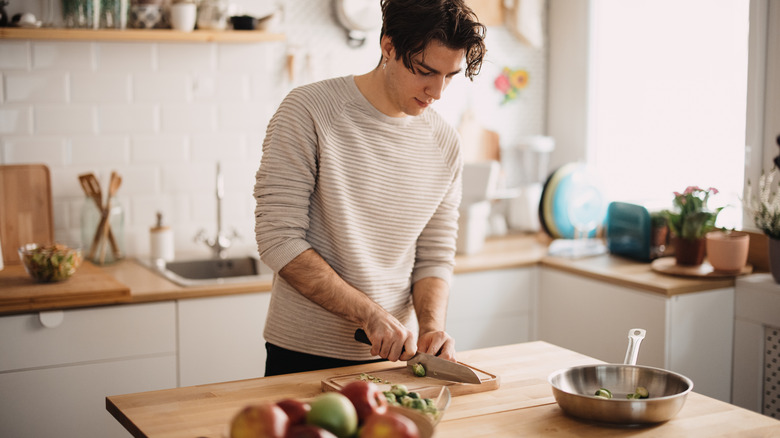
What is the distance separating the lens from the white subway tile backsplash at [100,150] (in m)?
3.00

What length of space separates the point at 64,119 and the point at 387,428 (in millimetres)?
2350

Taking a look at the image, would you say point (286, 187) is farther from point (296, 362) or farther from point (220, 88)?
point (220, 88)

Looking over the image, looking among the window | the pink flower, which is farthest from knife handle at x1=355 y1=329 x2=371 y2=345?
the pink flower

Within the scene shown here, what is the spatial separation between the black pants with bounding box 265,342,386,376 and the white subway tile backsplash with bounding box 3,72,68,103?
5.10 ft

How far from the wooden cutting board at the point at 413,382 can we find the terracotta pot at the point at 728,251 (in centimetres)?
139

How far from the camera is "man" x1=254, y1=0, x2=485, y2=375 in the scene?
175cm

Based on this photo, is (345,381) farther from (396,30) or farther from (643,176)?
(643,176)

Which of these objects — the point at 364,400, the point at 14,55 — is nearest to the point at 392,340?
the point at 364,400

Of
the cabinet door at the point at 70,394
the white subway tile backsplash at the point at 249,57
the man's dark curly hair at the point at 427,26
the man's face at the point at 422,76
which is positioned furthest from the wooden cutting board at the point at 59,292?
the man's dark curly hair at the point at 427,26

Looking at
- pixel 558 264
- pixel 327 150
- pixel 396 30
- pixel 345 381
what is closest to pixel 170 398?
pixel 345 381

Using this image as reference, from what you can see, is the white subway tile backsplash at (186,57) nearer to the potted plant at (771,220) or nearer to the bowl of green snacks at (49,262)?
the bowl of green snacks at (49,262)

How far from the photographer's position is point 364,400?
1173mm

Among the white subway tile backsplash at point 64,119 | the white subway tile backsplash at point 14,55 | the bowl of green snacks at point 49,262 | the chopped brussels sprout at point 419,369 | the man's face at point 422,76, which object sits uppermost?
the white subway tile backsplash at point 14,55

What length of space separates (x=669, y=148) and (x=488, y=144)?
2.71 feet
